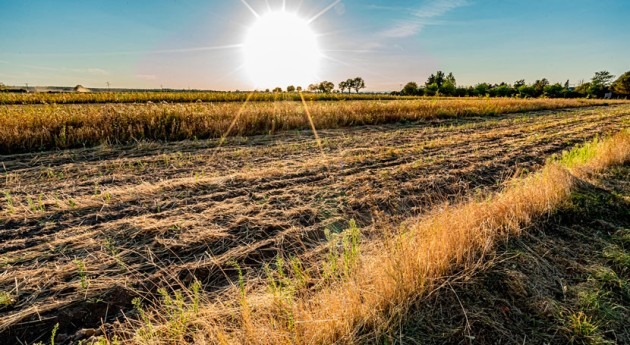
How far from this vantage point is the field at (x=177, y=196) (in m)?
2.47

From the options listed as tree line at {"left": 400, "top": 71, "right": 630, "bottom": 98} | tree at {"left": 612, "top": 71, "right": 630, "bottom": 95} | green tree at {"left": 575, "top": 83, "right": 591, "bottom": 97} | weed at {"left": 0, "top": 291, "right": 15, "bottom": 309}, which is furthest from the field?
green tree at {"left": 575, "top": 83, "right": 591, "bottom": 97}

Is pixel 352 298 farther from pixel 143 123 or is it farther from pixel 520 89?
pixel 520 89

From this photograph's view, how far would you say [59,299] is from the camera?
2287 millimetres

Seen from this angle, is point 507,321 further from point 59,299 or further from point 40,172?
point 40,172

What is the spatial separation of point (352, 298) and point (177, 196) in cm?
323

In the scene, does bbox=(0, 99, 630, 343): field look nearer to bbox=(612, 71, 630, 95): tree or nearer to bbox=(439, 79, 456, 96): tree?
bbox=(439, 79, 456, 96): tree

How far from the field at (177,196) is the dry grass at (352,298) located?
402mm

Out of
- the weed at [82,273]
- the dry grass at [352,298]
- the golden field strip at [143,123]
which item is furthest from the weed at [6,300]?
the golden field strip at [143,123]

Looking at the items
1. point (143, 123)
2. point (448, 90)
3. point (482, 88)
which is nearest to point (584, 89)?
point (482, 88)

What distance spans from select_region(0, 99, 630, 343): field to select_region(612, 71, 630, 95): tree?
3460 inches

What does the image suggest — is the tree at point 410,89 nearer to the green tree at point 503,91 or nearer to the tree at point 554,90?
the green tree at point 503,91

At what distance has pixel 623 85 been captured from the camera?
222ft

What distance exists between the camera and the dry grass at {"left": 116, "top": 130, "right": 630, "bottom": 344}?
1761mm

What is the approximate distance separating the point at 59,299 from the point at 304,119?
32.4 feet
